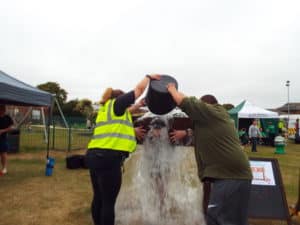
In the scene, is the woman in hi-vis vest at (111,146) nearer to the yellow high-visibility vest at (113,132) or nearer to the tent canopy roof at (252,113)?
the yellow high-visibility vest at (113,132)

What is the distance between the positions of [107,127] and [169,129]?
4.21 ft

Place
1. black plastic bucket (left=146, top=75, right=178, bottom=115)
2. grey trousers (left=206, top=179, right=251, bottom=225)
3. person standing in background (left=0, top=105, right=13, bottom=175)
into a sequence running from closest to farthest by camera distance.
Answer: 1. grey trousers (left=206, top=179, right=251, bottom=225)
2. black plastic bucket (left=146, top=75, right=178, bottom=115)
3. person standing in background (left=0, top=105, right=13, bottom=175)

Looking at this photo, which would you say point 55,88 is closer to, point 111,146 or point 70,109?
point 70,109

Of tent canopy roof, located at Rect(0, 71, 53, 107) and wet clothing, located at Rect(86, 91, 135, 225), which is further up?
tent canopy roof, located at Rect(0, 71, 53, 107)

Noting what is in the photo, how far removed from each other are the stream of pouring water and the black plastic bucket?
2.26 ft

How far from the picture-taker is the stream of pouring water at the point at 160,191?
416cm

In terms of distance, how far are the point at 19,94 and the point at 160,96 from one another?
16.5 ft

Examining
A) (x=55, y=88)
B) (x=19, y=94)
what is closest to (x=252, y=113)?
(x=19, y=94)

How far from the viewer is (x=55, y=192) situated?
19.4 ft

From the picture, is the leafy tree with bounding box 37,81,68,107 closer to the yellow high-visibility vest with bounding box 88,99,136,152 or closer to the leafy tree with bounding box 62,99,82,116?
the leafy tree with bounding box 62,99,82,116

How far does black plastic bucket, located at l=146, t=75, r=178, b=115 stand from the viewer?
3.33 m

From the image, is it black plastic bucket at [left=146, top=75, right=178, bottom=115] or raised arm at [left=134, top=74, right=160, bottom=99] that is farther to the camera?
black plastic bucket at [left=146, top=75, right=178, bottom=115]

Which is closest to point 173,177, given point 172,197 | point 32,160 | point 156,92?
point 172,197

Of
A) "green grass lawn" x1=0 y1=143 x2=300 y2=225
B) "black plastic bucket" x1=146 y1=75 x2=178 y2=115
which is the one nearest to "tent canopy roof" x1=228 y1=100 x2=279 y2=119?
"green grass lawn" x1=0 y1=143 x2=300 y2=225
